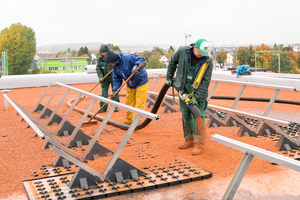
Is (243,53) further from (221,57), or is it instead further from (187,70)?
(187,70)

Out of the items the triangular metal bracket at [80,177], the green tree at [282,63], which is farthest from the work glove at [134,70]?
the green tree at [282,63]

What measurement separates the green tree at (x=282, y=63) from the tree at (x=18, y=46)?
47576 mm

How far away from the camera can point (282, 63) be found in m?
16.5

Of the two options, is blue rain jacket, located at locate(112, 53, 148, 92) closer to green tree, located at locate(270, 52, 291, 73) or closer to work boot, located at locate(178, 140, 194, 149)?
work boot, located at locate(178, 140, 194, 149)

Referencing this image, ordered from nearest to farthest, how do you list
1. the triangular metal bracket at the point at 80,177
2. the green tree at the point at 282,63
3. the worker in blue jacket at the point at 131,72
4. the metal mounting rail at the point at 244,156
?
the metal mounting rail at the point at 244,156, the triangular metal bracket at the point at 80,177, the worker in blue jacket at the point at 131,72, the green tree at the point at 282,63

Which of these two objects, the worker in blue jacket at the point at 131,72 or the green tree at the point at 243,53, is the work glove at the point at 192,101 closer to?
the worker in blue jacket at the point at 131,72

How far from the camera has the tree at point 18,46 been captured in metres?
58.4

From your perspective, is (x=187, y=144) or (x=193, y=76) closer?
(x=193, y=76)

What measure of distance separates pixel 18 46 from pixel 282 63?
184 ft

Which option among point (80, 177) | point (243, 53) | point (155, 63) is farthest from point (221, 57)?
point (80, 177)

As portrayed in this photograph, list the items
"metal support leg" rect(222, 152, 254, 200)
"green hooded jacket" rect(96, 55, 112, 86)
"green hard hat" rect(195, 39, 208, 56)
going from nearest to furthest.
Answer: "metal support leg" rect(222, 152, 254, 200) → "green hard hat" rect(195, 39, 208, 56) → "green hooded jacket" rect(96, 55, 112, 86)

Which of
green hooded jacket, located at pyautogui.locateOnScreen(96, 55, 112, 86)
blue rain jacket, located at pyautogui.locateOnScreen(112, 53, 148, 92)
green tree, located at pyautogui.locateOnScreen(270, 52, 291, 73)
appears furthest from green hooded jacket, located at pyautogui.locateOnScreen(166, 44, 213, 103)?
green tree, located at pyautogui.locateOnScreen(270, 52, 291, 73)

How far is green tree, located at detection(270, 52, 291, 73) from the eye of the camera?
16.4 meters

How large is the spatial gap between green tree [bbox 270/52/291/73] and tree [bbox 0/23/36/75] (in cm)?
4758
